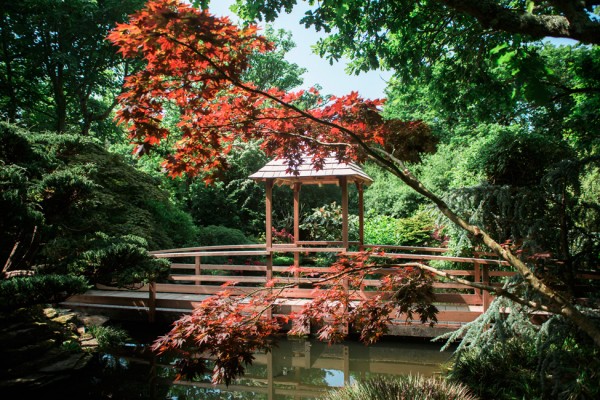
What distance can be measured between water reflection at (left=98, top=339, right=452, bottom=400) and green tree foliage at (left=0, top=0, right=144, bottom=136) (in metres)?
8.56

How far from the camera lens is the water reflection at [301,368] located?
215 inches

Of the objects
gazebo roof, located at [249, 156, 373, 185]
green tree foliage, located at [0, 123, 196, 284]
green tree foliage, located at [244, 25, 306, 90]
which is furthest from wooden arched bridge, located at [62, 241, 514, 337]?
green tree foliage, located at [244, 25, 306, 90]

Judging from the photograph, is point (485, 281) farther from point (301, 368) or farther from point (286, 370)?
point (286, 370)

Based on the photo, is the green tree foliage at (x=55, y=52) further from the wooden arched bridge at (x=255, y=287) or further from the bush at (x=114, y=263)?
the bush at (x=114, y=263)

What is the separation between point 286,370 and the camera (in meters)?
6.19

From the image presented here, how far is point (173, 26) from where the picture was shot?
7.86ft

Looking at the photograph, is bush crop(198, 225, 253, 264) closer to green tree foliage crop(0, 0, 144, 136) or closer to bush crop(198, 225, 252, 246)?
bush crop(198, 225, 252, 246)

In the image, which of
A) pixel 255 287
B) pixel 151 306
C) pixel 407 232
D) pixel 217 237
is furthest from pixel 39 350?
pixel 407 232

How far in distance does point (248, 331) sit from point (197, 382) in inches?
125

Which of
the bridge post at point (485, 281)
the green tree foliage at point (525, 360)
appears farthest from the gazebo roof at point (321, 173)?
the green tree foliage at point (525, 360)

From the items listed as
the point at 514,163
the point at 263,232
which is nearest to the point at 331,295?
the point at 514,163

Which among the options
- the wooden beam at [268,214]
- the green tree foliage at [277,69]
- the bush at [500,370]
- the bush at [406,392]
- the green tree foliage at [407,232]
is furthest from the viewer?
the green tree foliage at [277,69]

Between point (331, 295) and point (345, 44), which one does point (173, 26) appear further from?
point (345, 44)

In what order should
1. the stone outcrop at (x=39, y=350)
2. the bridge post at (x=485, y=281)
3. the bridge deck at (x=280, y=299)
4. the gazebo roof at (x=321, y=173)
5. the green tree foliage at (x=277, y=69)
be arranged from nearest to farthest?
the stone outcrop at (x=39, y=350)
the bridge post at (x=485, y=281)
the bridge deck at (x=280, y=299)
the gazebo roof at (x=321, y=173)
the green tree foliage at (x=277, y=69)
